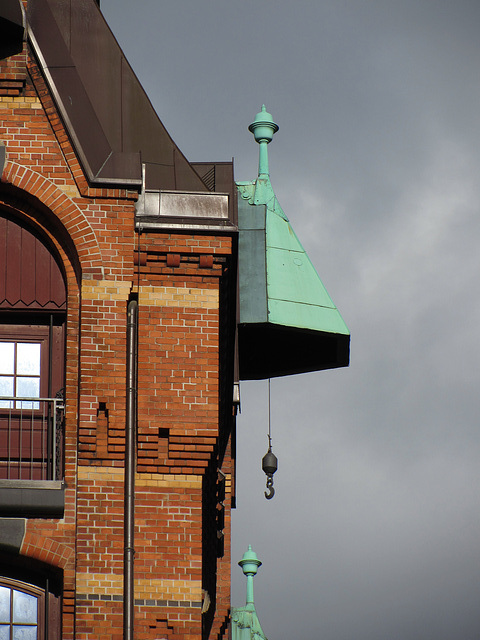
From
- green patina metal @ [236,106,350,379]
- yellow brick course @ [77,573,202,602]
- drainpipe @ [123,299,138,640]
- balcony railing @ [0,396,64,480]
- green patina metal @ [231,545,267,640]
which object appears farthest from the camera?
green patina metal @ [231,545,267,640]

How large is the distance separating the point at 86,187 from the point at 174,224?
3.58 feet

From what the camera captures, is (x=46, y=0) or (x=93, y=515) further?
(x=46, y=0)

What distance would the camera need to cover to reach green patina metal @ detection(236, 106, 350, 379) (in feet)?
63.0

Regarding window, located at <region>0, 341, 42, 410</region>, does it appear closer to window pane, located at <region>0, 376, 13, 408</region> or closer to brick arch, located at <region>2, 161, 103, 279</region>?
window pane, located at <region>0, 376, 13, 408</region>

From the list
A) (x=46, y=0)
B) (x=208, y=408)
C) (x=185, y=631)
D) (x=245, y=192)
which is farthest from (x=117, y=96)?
(x=185, y=631)

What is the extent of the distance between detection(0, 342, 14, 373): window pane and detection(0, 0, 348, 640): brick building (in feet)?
0.05

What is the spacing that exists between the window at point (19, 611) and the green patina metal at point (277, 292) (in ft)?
16.0

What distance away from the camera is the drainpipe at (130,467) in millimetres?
15430

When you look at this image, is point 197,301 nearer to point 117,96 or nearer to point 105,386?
point 105,386

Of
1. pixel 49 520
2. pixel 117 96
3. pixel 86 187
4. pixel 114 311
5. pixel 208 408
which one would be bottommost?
pixel 49 520

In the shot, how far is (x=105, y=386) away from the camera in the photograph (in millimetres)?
16328

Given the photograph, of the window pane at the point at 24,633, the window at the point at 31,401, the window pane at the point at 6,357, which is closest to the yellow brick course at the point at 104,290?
the window at the point at 31,401

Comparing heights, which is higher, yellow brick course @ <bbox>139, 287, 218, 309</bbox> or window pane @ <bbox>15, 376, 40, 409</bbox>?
yellow brick course @ <bbox>139, 287, 218, 309</bbox>

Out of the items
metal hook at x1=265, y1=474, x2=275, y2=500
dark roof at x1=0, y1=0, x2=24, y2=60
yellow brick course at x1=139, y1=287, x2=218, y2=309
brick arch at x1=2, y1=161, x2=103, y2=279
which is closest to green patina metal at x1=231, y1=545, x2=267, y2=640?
metal hook at x1=265, y1=474, x2=275, y2=500
